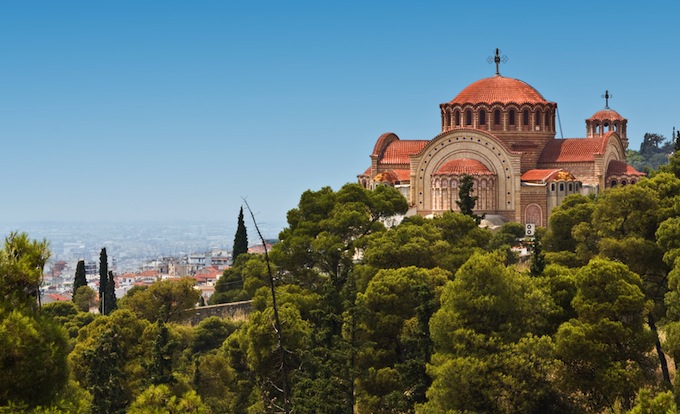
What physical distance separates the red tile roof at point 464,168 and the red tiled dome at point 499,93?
13.3 feet

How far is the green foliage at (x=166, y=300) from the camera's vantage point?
48.8 m

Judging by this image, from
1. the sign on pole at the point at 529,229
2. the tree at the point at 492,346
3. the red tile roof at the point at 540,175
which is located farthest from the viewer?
the red tile roof at the point at 540,175

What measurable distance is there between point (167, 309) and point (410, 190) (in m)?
21.0

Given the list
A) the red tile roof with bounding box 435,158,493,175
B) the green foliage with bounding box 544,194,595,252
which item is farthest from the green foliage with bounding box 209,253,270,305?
the green foliage with bounding box 544,194,595,252

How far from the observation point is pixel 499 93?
66562 millimetres

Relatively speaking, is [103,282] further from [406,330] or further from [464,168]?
[406,330]

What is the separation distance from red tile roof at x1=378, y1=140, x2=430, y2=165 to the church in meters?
0.58

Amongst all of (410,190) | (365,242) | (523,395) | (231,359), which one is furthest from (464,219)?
(410,190)

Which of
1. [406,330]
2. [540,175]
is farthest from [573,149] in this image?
[406,330]

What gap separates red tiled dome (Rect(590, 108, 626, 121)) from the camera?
7244 centimetres

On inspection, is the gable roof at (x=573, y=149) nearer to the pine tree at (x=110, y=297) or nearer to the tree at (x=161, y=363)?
the pine tree at (x=110, y=297)

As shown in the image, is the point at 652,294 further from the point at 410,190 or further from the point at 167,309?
the point at 410,190

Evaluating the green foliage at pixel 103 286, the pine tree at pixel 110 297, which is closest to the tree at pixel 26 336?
the green foliage at pixel 103 286

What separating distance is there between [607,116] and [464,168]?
13853mm
